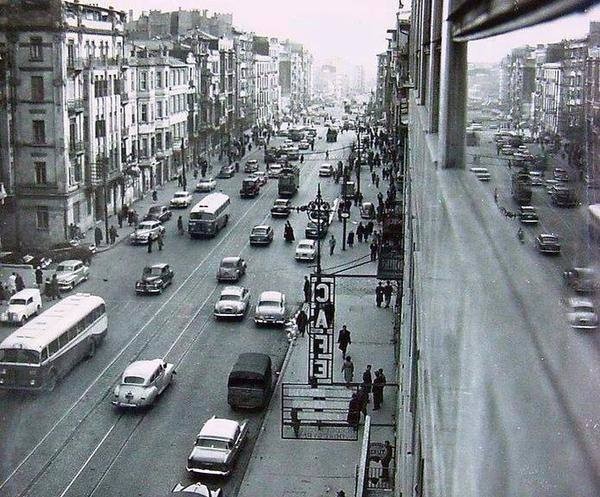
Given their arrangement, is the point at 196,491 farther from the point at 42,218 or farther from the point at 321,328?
the point at 42,218

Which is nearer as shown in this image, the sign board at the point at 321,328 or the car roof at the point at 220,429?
the sign board at the point at 321,328

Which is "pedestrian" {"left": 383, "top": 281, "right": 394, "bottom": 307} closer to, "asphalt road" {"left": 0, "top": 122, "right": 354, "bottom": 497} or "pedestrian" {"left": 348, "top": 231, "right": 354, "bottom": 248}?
"asphalt road" {"left": 0, "top": 122, "right": 354, "bottom": 497}

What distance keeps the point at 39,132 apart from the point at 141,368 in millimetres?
14050

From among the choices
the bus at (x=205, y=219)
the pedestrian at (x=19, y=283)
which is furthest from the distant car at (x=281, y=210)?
the pedestrian at (x=19, y=283)

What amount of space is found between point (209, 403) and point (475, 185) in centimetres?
1183

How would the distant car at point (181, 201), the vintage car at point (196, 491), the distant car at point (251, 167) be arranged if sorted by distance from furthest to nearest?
1. the distant car at point (251, 167)
2. the distant car at point (181, 201)
3. the vintage car at point (196, 491)

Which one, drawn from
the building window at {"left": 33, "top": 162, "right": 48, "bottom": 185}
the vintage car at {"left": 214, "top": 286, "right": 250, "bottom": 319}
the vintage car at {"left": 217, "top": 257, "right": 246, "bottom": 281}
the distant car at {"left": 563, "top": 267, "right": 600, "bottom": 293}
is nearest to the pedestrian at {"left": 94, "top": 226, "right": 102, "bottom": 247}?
the building window at {"left": 33, "top": 162, "right": 48, "bottom": 185}

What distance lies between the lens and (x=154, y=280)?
20031 millimetres

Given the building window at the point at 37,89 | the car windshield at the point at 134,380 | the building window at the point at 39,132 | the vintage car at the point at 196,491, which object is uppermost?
the building window at the point at 37,89

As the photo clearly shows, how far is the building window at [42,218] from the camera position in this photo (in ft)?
82.4

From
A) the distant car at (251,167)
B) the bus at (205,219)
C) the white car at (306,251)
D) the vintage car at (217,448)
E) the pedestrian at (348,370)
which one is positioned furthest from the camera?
the distant car at (251,167)

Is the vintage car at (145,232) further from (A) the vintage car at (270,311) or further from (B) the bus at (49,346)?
(B) the bus at (49,346)

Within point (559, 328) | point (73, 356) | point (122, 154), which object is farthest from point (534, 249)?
point (122, 154)

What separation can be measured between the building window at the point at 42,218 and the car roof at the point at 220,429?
1502 centimetres
